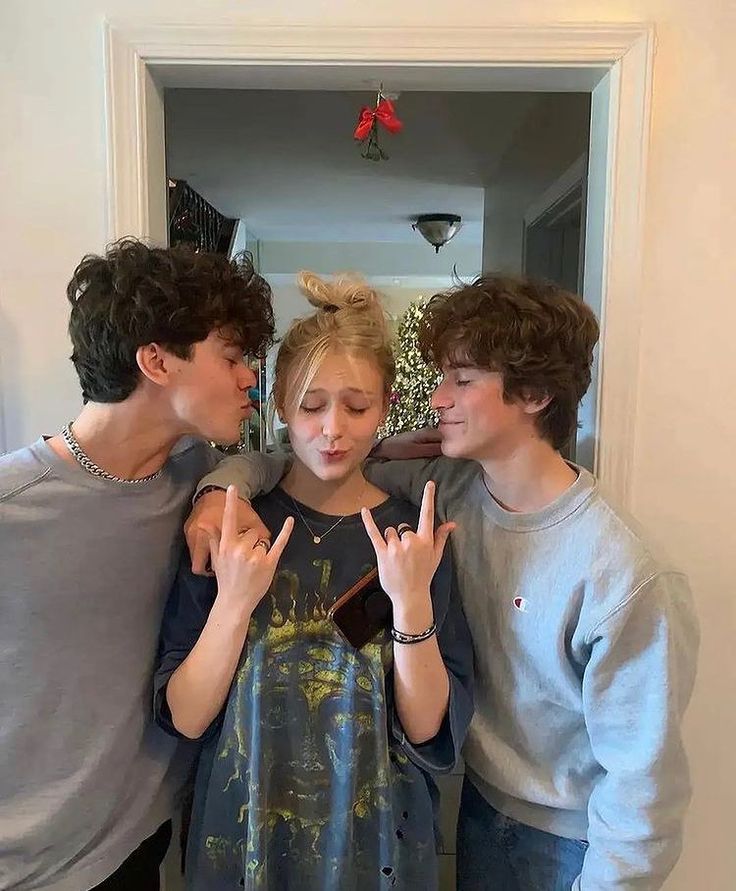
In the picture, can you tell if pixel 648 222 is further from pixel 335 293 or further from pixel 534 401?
pixel 335 293

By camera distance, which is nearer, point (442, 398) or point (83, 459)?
point (83, 459)

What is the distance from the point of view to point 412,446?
1.38 m

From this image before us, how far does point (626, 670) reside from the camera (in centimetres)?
107

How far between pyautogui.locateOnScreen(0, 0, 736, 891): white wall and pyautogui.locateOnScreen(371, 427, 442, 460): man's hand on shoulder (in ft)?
1.15

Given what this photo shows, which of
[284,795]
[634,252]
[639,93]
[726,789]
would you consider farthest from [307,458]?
[726,789]

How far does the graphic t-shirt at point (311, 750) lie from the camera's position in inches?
43.6

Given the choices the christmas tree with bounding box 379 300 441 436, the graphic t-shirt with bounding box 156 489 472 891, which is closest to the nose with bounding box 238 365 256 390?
the graphic t-shirt with bounding box 156 489 472 891

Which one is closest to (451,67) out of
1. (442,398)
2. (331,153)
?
(442,398)

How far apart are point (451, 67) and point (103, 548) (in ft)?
3.09

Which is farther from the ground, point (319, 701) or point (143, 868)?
point (319, 701)

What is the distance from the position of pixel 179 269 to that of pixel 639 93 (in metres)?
0.80

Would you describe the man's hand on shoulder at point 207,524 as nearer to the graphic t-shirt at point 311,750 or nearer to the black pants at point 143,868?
the graphic t-shirt at point 311,750

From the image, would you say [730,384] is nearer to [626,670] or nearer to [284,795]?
[626,670]

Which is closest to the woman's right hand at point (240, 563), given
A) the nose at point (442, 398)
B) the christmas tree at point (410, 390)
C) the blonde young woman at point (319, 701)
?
the blonde young woman at point (319, 701)
